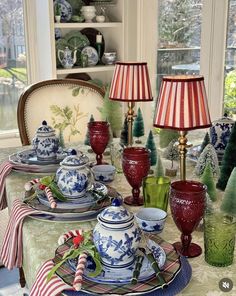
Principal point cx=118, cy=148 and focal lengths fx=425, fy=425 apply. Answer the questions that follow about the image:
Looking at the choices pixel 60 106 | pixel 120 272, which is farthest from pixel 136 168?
pixel 60 106

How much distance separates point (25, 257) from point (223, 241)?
497 mm

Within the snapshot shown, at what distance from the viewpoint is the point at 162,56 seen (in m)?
2.96

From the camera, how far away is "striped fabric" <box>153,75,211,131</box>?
988 mm

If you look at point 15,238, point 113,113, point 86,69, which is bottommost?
point 15,238

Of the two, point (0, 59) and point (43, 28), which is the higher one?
point (43, 28)

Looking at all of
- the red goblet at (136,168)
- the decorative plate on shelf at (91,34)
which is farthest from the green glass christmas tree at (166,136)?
the decorative plate on shelf at (91,34)

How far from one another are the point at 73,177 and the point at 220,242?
47 cm

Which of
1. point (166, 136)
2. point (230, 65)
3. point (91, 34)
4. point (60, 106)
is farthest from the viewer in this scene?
point (91, 34)

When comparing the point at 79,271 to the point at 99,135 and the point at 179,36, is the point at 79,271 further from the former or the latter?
the point at 179,36

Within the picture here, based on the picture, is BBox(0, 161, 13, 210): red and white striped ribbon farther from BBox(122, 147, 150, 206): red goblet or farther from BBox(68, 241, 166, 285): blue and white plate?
BBox(68, 241, 166, 285): blue and white plate

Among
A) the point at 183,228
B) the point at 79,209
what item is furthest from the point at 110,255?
the point at 79,209

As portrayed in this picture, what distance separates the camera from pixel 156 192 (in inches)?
44.6

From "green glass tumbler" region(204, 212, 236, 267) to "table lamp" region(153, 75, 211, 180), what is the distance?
0.79 feet

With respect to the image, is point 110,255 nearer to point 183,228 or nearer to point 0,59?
point 183,228
